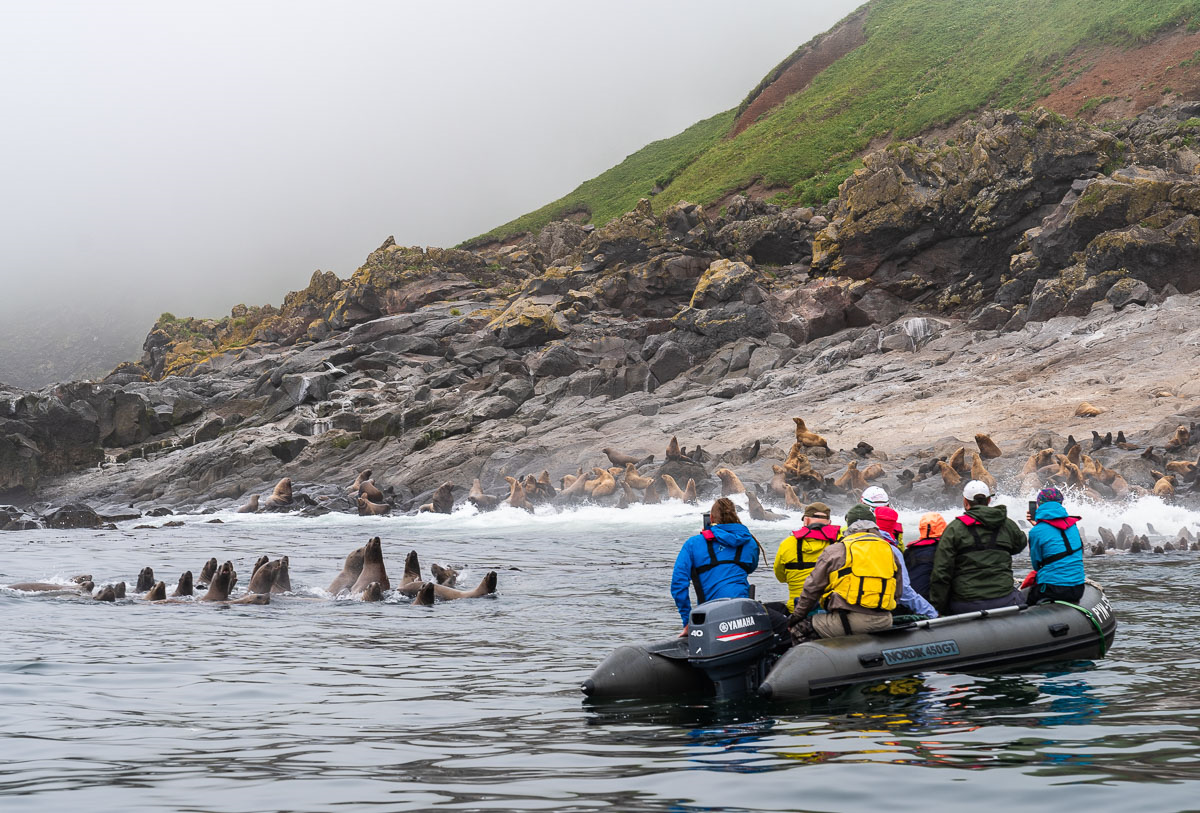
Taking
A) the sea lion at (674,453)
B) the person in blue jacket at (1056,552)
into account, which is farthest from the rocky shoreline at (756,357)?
the person in blue jacket at (1056,552)

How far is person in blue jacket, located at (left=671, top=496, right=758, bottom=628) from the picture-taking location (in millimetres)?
10258

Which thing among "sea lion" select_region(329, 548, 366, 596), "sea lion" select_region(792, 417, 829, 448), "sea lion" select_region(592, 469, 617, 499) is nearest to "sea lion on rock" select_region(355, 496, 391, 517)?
"sea lion" select_region(592, 469, 617, 499)

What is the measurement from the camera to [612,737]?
7598 mm

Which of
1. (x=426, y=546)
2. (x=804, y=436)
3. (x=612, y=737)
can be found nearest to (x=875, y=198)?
(x=804, y=436)

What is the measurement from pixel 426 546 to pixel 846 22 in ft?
337

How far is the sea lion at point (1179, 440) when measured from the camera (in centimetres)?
2806

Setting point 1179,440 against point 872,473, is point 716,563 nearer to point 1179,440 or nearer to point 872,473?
point 872,473

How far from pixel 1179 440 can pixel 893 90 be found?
70.3 m

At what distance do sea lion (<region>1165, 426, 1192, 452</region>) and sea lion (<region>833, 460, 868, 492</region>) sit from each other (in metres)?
8.38

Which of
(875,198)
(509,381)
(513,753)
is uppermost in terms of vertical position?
(875,198)

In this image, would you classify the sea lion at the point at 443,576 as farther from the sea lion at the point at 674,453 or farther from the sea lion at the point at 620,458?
the sea lion at the point at 620,458

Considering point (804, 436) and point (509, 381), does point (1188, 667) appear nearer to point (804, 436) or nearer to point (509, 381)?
point (804, 436)

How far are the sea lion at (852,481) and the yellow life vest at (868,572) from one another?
2211cm

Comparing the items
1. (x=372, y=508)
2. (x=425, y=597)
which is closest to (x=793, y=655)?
(x=425, y=597)
